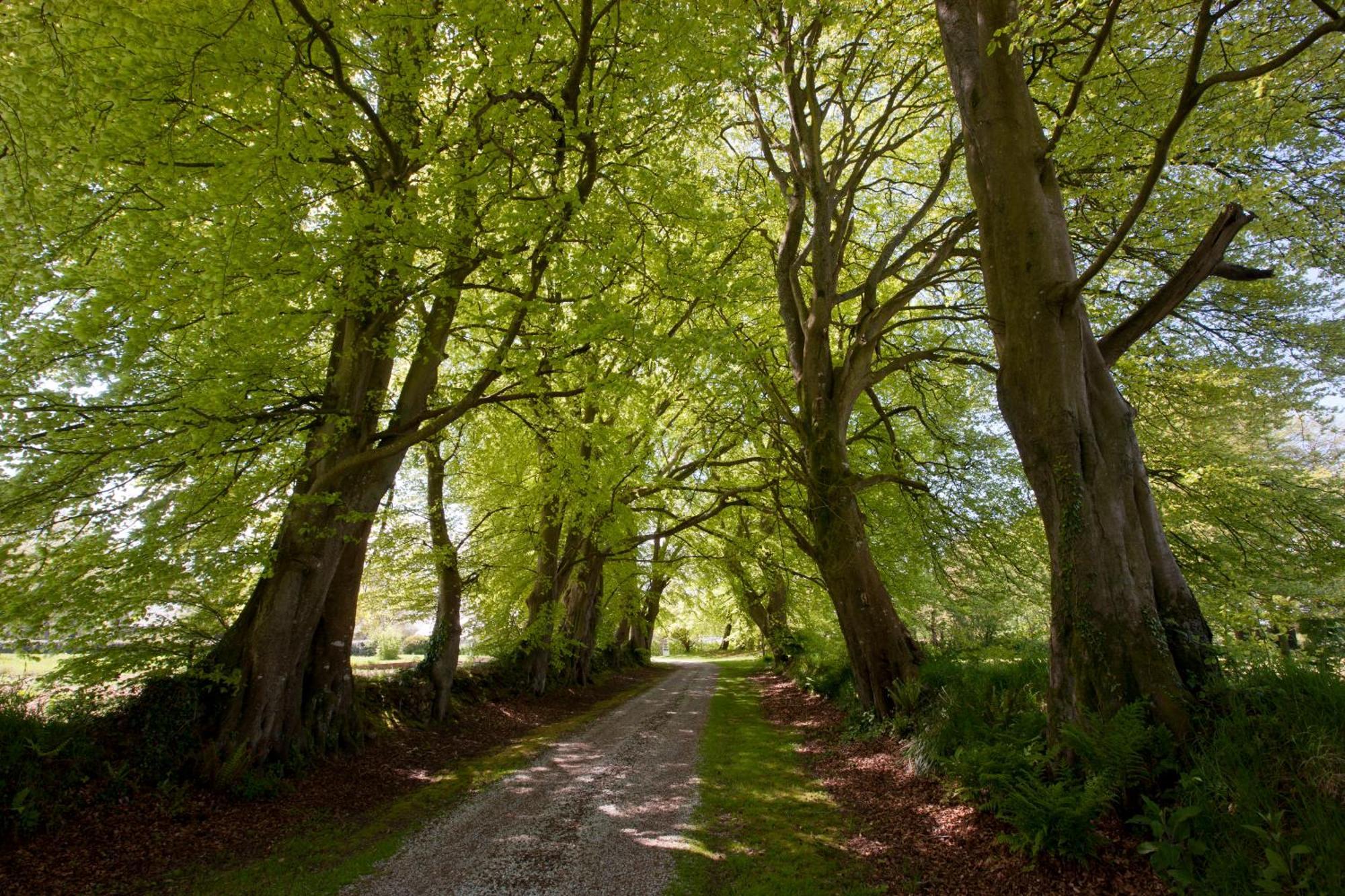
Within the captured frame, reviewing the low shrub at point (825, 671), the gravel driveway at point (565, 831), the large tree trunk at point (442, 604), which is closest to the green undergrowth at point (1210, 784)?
the gravel driveway at point (565, 831)

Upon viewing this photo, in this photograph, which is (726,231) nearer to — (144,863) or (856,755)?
(856,755)

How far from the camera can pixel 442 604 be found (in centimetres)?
1315

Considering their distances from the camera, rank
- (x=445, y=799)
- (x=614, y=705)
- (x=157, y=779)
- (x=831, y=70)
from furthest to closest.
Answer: (x=614, y=705)
(x=831, y=70)
(x=445, y=799)
(x=157, y=779)

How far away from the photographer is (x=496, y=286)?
802cm

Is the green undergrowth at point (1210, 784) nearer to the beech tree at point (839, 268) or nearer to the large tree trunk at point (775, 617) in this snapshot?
the beech tree at point (839, 268)

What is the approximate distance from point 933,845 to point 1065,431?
4.01m

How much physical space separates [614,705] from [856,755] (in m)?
8.86

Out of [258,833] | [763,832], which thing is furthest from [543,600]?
[763,832]

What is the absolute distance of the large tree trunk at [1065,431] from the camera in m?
4.90

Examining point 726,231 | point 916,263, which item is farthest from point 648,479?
point 916,263

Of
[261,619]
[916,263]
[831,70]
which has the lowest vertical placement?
[261,619]

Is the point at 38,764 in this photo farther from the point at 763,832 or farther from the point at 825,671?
the point at 825,671

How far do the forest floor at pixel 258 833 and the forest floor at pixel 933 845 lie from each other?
4645mm

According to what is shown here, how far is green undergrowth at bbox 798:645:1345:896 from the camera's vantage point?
10.9ft
